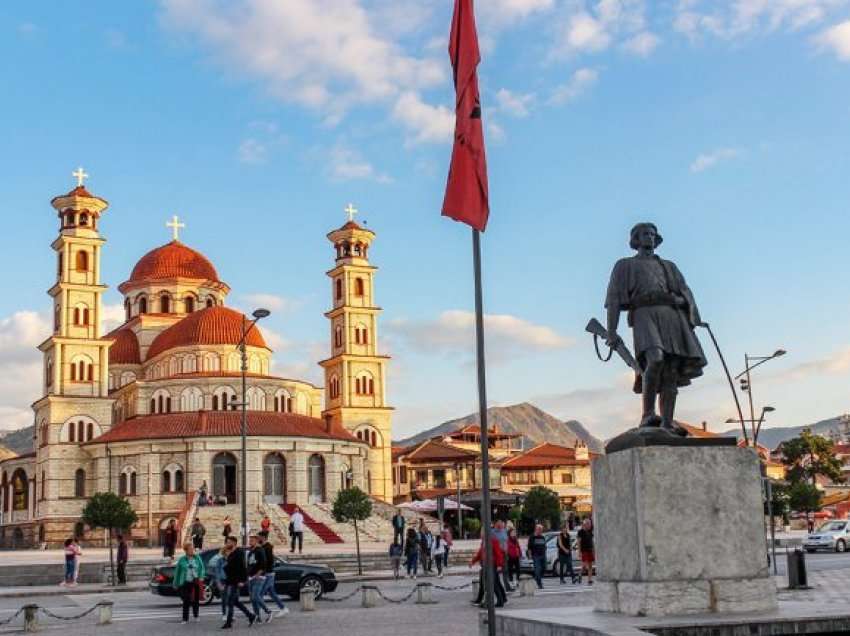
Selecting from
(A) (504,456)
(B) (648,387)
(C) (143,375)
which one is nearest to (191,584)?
(B) (648,387)

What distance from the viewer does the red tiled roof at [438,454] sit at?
8831cm

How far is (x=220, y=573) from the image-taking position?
19719 mm

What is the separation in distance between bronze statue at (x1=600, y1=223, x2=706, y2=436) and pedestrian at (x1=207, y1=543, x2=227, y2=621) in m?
9.37

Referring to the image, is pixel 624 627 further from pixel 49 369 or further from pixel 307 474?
pixel 49 369

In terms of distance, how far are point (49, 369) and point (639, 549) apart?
6375cm

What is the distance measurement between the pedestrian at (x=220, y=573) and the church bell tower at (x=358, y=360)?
51.2 meters

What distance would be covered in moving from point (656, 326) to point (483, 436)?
317 centimetres

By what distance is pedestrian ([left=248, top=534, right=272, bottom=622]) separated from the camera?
18438mm

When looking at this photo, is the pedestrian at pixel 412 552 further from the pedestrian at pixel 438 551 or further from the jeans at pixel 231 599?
the jeans at pixel 231 599

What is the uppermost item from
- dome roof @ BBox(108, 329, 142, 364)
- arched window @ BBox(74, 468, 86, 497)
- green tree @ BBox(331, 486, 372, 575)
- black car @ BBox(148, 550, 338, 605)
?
dome roof @ BBox(108, 329, 142, 364)

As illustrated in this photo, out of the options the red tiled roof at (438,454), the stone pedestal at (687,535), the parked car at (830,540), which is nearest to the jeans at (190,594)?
the stone pedestal at (687,535)

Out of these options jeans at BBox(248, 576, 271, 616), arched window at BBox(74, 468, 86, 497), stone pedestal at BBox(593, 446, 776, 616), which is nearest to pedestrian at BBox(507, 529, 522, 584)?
jeans at BBox(248, 576, 271, 616)

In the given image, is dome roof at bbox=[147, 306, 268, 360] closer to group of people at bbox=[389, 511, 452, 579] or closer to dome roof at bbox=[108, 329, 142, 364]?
dome roof at bbox=[108, 329, 142, 364]

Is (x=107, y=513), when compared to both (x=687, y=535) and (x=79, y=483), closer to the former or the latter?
(x=79, y=483)
